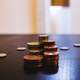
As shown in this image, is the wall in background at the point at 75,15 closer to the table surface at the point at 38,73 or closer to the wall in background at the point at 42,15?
the wall in background at the point at 42,15

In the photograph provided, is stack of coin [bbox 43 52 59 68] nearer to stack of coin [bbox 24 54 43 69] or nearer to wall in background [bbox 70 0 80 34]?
stack of coin [bbox 24 54 43 69]

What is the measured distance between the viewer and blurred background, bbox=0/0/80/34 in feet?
8.57

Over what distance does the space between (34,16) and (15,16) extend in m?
0.23

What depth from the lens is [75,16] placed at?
2.64 metres

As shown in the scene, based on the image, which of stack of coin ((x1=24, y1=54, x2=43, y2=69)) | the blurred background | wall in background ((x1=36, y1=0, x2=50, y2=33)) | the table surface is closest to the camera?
the table surface

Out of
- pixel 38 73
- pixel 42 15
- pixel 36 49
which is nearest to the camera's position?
pixel 38 73

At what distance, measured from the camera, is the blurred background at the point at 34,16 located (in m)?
2.61

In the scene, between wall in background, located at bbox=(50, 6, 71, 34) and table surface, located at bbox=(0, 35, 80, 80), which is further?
wall in background, located at bbox=(50, 6, 71, 34)

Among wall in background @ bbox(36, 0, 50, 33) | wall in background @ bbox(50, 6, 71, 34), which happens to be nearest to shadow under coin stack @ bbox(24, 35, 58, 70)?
wall in background @ bbox(36, 0, 50, 33)

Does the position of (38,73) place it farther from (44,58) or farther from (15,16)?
(15,16)

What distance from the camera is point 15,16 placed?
2.63 metres

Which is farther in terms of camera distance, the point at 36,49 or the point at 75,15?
the point at 75,15

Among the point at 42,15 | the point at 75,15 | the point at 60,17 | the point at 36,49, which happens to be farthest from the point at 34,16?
the point at 36,49

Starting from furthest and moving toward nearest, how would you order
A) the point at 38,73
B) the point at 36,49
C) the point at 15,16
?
1. the point at 15,16
2. the point at 36,49
3. the point at 38,73
